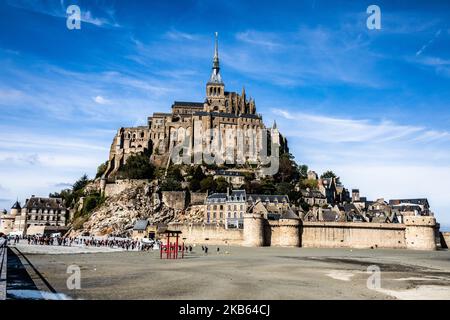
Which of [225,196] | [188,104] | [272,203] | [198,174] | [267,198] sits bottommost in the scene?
[272,203]

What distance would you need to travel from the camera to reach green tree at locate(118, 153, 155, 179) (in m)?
76.1

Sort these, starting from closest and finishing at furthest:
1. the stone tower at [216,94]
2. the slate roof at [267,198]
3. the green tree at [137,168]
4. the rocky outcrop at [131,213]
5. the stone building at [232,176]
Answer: the slate roof at [267,198], the rocky outcrop at [131,213], the stone building at [232,176], the green tree at [137,168], the stone tower at [216,94]

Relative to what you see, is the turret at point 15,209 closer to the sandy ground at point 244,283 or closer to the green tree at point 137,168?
the green tree at point 137,168

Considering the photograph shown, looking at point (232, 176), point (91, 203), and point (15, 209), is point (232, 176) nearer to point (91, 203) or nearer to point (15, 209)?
point (91, 203)

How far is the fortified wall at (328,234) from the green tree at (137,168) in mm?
25934

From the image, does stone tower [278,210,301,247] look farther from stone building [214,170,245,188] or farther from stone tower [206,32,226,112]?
stone tower [206,32,226,112]

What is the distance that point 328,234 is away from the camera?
172ft

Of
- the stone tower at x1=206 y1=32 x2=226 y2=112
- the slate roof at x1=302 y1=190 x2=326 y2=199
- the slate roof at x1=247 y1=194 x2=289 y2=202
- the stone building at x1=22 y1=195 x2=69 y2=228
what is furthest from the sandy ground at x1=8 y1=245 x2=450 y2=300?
the stone tower at x1=206 y1=32 x2=226 y2=112

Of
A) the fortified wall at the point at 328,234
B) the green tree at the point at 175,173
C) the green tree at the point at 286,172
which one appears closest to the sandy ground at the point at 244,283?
the fortified wall at the point at 328,234

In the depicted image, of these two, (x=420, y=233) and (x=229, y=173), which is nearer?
(x=420, y=233)

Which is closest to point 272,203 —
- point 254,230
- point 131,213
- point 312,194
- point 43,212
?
point 254,230

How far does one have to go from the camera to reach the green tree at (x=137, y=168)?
76119 mm

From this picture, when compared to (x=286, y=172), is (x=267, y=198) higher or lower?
lower

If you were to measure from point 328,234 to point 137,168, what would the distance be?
39.3 meters
